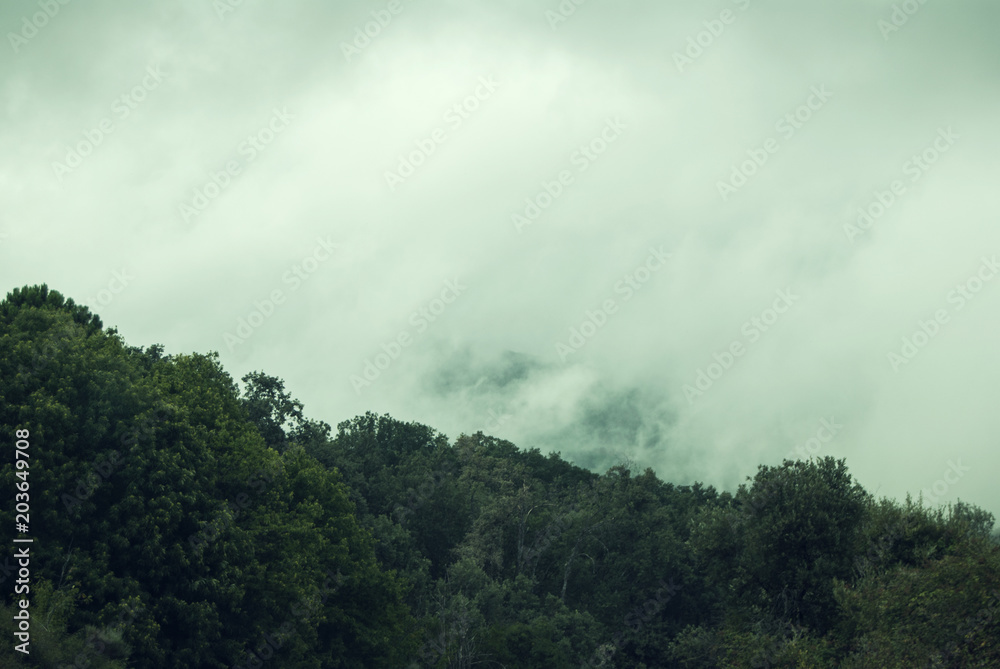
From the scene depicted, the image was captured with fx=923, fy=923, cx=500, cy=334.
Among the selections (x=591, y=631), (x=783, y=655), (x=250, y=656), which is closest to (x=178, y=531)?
(x=250, y=656)

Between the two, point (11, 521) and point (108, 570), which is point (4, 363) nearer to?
point (11, 521)

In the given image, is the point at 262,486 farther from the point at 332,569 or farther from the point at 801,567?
the point at 801,567

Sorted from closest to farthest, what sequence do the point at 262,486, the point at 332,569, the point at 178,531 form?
the point at 178,531, the point at 262,486, the point at 332,569

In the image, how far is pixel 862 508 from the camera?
45.5 metres

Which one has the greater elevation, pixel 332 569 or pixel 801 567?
pixel 801 567

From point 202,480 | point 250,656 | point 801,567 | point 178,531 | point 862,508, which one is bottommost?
point 250,656

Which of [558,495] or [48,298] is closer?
[48,298]

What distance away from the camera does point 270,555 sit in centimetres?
4559

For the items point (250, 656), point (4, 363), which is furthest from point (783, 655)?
point (4, 363)

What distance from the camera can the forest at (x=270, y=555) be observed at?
3309 cm

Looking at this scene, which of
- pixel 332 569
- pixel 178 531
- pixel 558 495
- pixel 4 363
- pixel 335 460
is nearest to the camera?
pixel 4 363

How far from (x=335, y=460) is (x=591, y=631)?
24.5 m

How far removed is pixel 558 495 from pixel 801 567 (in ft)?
234

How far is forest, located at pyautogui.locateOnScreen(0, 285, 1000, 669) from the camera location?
33.1m
